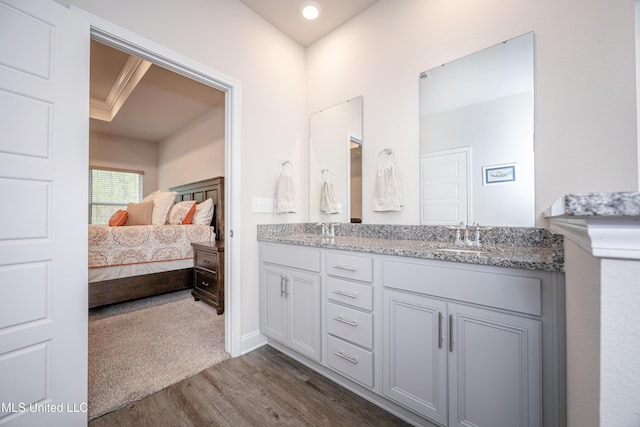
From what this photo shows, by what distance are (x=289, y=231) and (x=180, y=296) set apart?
2001 millimetres

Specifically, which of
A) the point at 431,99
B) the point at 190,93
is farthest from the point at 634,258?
the point at 190,93

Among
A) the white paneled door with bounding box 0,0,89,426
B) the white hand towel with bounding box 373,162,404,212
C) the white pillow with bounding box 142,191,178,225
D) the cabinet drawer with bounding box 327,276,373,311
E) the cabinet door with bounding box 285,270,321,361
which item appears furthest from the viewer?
the white pillow with bounding box 142,191,178,225

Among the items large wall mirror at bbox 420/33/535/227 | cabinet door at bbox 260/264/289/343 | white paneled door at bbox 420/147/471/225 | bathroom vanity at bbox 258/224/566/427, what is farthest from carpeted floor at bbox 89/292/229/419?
large wall mirror at bbox 420/33/535/227

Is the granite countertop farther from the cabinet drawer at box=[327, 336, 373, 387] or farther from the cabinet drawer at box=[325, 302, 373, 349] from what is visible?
the cabinet drawer at box=[327, 336, 373, 387]

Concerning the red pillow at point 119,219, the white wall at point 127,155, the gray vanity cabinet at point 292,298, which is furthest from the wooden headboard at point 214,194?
the white wall at point 127,155

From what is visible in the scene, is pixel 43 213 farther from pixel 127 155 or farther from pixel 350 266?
pixel 127 155

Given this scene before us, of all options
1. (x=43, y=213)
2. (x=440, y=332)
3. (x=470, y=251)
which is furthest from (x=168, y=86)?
(x=440, y=332)

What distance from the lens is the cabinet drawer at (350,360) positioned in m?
1.43

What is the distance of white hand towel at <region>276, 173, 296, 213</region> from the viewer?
2.25 m

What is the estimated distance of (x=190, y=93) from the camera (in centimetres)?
351

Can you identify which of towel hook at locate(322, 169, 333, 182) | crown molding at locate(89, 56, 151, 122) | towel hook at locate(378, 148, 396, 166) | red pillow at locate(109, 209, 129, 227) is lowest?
red pillow at locate(109, 209, 129, 227)

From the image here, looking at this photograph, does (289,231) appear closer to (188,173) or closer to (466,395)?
(466,395)

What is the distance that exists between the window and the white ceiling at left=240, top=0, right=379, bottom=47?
5103 millimetres

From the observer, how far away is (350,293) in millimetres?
1520
